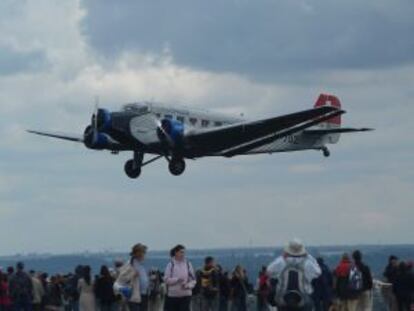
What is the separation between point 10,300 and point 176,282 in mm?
8379

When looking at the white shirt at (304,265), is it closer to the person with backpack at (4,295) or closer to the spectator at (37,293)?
the person with backpack at (4,295)

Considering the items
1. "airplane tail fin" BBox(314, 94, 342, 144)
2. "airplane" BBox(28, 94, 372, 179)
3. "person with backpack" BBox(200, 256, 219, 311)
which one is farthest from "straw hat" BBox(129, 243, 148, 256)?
"airplane tail fin" BBox(314, 94, 342, 144)

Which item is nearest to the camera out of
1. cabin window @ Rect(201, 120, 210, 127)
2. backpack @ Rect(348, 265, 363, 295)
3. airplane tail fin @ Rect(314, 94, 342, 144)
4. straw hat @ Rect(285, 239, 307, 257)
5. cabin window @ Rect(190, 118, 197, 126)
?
straw hat @ Rect(285, 239, 307, 257)

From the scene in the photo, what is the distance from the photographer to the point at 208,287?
96.2ft

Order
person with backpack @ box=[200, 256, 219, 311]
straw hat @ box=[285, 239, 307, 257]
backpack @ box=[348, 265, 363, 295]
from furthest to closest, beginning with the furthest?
person with backpack @ box=[200, 256, 219, 311]
backpack @ box=[348, 265, 363, 295]
straw hat @ box=[285, 239, 307, 257]

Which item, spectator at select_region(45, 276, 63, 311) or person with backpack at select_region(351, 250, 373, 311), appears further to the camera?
spectator at select_region(45, 276, 63, 311)

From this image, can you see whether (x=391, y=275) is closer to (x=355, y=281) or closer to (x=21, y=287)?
(x=355, y=281)

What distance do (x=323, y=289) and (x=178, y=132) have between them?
2071 centimetres

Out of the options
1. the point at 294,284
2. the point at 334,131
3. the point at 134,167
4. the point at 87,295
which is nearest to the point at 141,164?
the point at 134,167

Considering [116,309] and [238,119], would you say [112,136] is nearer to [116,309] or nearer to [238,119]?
[238,119]

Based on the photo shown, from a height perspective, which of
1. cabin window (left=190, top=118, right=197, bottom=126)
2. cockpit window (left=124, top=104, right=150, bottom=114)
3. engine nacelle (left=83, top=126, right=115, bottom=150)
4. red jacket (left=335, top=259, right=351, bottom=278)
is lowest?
red jacket (left=335, top=259, right=351, bottom=278)

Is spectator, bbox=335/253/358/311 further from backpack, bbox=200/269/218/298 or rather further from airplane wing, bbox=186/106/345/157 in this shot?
airplane wing, bbox=186/106/345/157

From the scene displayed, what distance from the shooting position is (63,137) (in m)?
54.9

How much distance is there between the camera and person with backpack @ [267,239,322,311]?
686 inches
